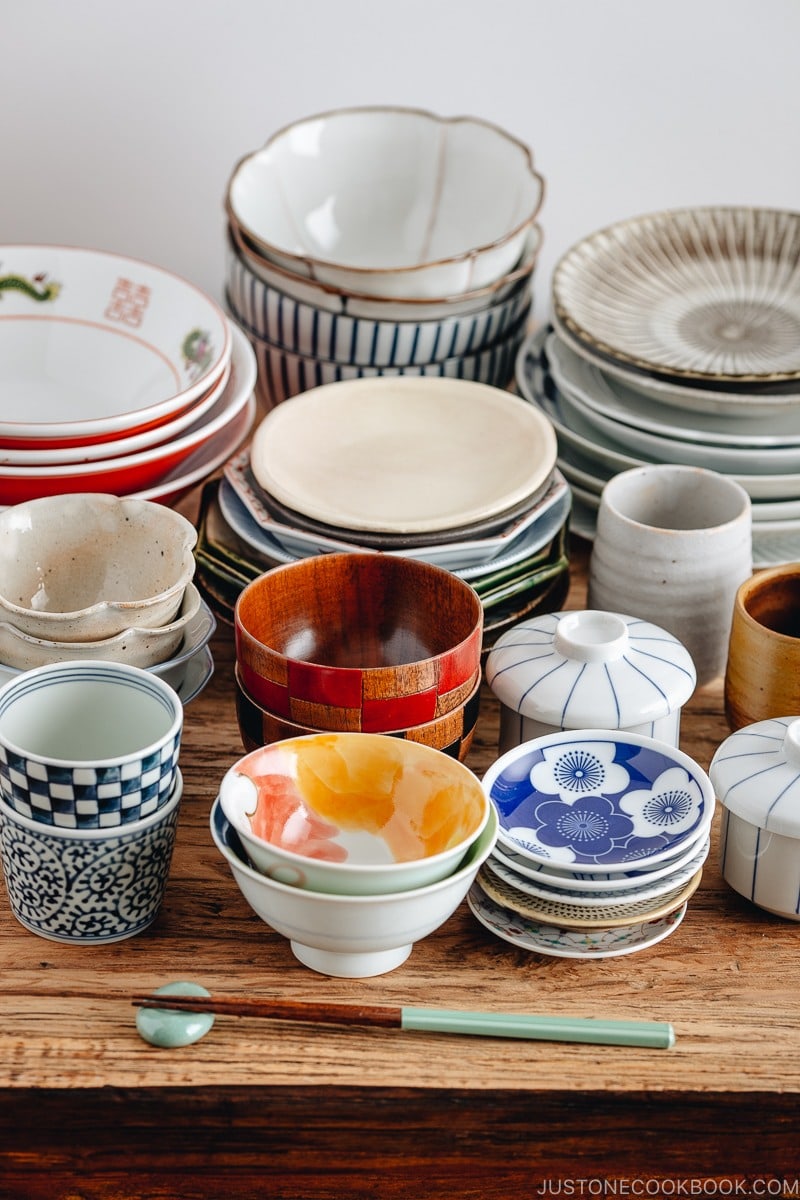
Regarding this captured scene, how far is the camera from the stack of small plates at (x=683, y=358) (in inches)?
41.0

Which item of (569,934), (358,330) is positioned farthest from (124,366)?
(569,934)

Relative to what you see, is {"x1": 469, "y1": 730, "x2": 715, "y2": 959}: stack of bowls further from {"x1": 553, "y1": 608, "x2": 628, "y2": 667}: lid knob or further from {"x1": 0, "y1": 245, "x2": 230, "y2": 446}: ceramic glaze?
{"x1": 0, "y1": 245, "x2": 230, "y2": 446}: ceramic glaze

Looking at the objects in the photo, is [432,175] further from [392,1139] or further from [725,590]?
[392,1139]

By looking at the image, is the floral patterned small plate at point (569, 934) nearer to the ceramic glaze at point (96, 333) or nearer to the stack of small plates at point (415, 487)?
the stack of small plates at point (415, 487)

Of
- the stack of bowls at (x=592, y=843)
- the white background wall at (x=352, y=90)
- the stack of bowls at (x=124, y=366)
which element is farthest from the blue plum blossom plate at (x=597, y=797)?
the white background wall at (x=352, y=90)

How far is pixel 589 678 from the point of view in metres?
0.82

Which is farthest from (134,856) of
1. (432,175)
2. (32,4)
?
(32,4)

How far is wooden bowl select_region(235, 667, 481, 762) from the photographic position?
77cm

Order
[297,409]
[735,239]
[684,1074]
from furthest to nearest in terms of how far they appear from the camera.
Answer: [735,239] < [297,409] < [684,1074]

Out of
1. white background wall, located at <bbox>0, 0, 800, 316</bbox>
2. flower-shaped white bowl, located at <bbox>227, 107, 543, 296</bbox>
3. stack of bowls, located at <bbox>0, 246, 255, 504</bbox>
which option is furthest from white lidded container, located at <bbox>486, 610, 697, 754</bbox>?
white background wall, located at <bbox>0, 0, 800, 316</bbox>

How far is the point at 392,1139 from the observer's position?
673mm

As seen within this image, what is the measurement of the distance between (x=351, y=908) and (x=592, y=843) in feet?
0.59

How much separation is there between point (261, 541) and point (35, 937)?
319 millimetres

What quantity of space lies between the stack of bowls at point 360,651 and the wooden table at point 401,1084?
0.43ft
